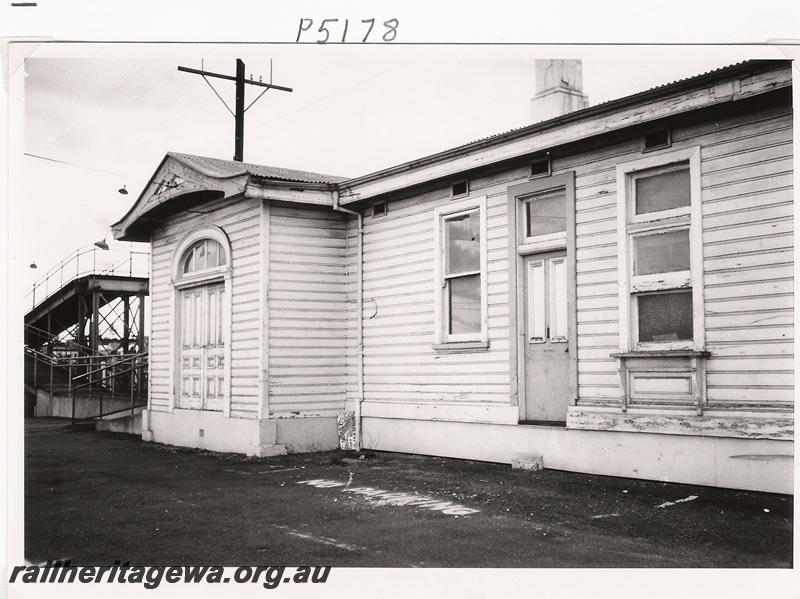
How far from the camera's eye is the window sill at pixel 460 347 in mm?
9711

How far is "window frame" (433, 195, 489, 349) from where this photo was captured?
9742mm

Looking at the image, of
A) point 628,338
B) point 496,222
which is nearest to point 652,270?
point 628,338

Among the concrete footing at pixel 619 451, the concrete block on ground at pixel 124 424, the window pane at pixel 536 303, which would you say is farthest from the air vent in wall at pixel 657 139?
the concrete block on ground at pixel 124 424

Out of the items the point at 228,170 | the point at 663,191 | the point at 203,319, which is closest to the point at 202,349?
the point at 203,319

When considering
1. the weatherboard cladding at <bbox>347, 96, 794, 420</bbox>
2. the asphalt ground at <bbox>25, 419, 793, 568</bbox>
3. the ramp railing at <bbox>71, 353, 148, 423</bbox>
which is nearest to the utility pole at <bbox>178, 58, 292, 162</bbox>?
the weatherboard cladding at <bbox>347, 96, 794, 420</bbox>

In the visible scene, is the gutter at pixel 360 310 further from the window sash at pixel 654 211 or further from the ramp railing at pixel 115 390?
the ramp railing at pixel 115 390

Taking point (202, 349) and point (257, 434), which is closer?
point (257, 434)

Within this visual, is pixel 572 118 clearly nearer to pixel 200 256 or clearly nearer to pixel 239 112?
pixel 200 256

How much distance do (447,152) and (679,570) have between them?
5.96 metres

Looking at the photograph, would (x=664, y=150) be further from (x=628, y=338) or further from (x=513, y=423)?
(x=513, y=423)

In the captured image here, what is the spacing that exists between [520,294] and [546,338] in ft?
2.07

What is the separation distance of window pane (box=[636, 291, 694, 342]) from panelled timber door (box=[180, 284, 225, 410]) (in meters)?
6.47

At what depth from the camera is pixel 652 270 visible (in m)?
7.99

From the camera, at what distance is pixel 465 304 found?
10.1 metres
